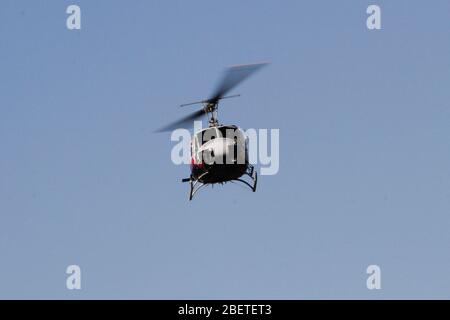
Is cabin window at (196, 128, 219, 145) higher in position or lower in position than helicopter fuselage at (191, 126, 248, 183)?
higher

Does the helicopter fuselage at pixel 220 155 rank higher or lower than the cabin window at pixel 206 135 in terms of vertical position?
lower

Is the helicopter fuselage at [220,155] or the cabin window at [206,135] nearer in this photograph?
the helicopter fuselage at [220,155]

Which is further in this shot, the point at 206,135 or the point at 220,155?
the point at 206,135

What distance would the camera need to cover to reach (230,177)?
1860 inches

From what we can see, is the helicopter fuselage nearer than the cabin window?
Yes

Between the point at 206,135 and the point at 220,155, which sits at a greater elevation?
the point at 206,135
